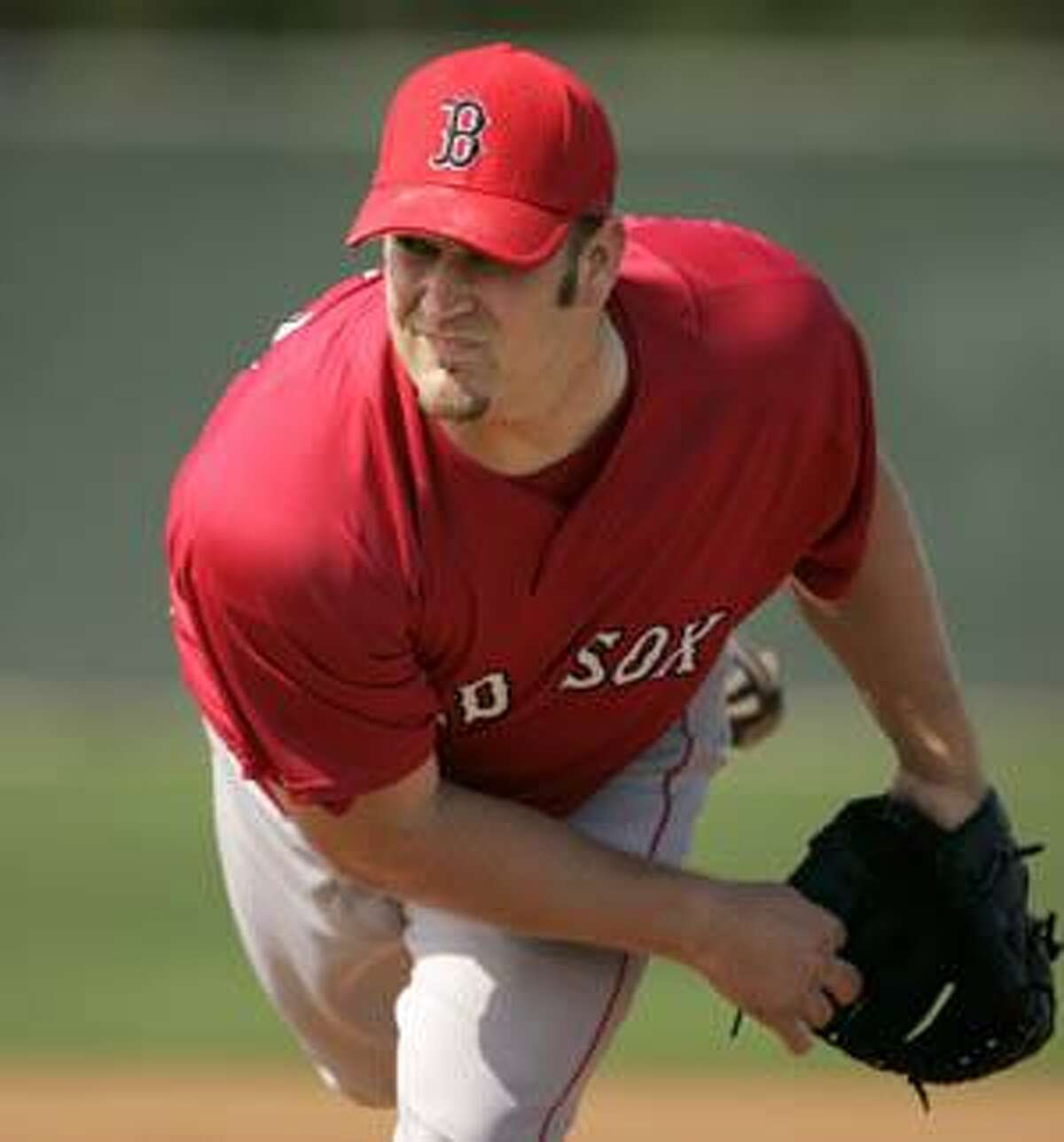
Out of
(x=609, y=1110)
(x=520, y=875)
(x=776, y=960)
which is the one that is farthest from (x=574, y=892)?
(x=609, y=1110)

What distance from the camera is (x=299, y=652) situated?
13.8ft

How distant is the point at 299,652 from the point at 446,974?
65 cm

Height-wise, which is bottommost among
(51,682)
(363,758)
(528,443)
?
(51,682)

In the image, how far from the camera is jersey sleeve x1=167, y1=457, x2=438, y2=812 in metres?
4.15

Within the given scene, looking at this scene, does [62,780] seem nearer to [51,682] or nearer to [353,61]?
[51,682]

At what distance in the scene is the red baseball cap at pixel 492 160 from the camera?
399cm

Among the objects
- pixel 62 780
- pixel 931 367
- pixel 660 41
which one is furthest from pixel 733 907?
pixel 660 41

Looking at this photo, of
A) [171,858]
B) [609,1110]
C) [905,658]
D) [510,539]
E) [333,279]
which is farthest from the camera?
[333,279]

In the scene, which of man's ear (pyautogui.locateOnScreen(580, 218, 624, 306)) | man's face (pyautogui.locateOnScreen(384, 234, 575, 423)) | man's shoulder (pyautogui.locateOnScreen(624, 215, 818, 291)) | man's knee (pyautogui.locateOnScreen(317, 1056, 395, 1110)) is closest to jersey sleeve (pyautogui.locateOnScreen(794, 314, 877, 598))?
man's shoulder (pyautogui.locateOnScreen(624, 215, 818, 291))

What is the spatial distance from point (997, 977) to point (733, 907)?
0.63 meters

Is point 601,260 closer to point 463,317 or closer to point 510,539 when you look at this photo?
point 463,317

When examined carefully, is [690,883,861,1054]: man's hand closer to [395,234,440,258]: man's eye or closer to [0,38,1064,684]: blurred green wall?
[395,234,440,258]: man's eye

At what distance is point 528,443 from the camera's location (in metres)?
4.32

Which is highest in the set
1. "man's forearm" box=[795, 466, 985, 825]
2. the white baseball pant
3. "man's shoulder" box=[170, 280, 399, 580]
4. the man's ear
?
the man's ear
